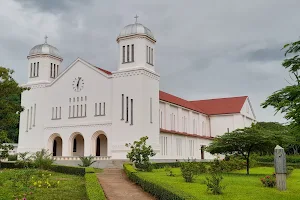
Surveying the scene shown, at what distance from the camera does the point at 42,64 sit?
36.6m

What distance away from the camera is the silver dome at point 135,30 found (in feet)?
103

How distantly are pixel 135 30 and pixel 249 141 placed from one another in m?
14.9

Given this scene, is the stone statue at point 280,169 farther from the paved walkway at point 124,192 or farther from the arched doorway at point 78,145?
the arched doorway at point 78,145

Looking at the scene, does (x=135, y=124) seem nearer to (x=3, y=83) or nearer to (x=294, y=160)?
(x=3, y=83)

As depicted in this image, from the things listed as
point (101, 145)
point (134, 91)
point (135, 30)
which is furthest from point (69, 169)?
point (135, 30)

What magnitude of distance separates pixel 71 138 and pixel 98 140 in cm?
296

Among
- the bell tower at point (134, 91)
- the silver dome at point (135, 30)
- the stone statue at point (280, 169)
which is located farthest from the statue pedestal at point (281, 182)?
the silver dome at point (135, 30)

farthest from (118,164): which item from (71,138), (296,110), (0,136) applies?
(296,110)

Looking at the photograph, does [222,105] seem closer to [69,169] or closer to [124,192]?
[69,169]

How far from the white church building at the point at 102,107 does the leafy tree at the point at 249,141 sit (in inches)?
307

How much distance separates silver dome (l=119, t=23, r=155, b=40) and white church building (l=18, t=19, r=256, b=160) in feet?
0.32

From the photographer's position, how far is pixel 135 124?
29.4 metres

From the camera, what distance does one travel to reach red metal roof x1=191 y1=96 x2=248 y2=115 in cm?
4844

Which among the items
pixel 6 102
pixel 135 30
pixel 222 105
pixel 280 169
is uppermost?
pixel 135 30
